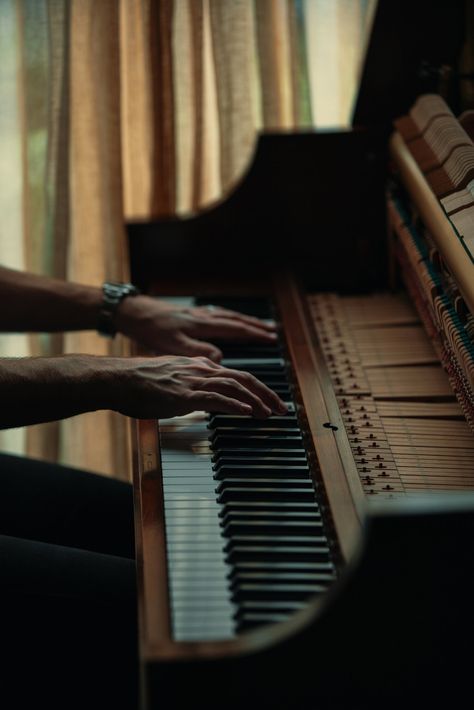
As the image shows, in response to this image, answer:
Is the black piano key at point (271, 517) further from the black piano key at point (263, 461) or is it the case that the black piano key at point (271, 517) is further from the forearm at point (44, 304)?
the forearm at point (44, 304)

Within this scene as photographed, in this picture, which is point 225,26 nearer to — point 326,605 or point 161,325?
point 161,325

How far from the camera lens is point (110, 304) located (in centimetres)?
214

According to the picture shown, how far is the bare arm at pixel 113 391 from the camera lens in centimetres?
166

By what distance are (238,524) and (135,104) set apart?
1499mm

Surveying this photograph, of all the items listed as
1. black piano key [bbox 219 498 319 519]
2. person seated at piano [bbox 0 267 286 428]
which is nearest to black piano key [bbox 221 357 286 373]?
person seated at piano [bbox 0 267 286 428]

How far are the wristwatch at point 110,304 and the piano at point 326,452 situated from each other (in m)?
0.14

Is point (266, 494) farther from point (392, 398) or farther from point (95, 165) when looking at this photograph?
point (95, 165)

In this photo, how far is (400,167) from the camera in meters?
2.09

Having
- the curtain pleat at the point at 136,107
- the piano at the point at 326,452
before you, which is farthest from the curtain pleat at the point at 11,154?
the piano at the point at 326,452

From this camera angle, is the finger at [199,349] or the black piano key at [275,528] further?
the finger at [199,349]

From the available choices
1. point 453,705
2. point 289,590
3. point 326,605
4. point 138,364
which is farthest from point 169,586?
point 138,364

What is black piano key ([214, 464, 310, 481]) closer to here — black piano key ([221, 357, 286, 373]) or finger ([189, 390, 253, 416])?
finger ([189, 390, 253, 416])

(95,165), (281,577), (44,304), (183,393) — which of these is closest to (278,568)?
(281,577)

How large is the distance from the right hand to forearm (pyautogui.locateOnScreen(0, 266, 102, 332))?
47cm
